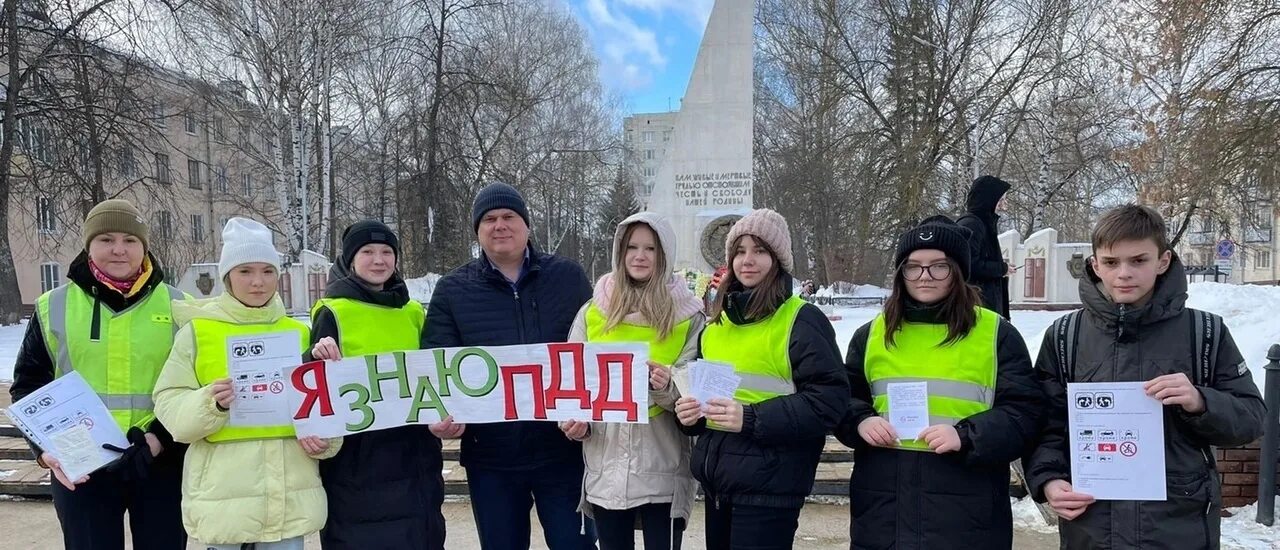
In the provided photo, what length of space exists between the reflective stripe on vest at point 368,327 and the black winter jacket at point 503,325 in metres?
0.10

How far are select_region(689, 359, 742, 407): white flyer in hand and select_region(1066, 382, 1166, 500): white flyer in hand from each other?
1060 millimetres

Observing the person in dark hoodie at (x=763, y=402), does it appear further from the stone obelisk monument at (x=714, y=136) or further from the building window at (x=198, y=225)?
the building window at (x=198, y=225)

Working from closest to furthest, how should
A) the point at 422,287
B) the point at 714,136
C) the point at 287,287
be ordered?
1. the point at 714,136
2. the point at 287,287
3. the point at 422,287

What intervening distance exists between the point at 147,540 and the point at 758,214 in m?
2.74

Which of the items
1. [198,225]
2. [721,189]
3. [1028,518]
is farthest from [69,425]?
[198,225]

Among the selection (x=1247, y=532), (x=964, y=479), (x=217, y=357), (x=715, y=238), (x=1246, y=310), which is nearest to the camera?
(x=964, y=479)

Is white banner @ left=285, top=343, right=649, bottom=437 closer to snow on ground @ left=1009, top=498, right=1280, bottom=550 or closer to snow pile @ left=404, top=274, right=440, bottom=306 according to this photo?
snow on ground @ left=1009, top=498, right=1280, bottom=550

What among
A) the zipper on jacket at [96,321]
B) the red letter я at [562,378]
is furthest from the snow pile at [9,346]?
the red letter я at [562,378]

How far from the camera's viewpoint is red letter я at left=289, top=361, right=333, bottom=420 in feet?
8.87

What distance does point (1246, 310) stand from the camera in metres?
8.02

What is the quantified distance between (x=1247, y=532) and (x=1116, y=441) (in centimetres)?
278

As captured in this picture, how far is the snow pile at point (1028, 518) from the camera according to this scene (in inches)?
170

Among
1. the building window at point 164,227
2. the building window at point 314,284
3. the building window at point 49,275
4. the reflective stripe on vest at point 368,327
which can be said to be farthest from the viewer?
the building window at point 49,275

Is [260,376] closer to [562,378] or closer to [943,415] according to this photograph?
[562,378]
